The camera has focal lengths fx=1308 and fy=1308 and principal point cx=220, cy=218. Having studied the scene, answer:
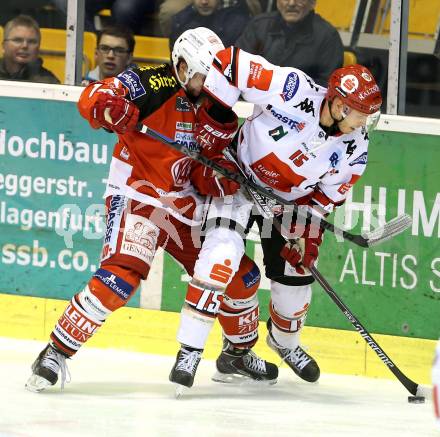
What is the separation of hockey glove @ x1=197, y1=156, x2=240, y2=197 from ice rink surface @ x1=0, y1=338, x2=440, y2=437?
0.70 meters

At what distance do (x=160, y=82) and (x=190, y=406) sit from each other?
42.6 inches

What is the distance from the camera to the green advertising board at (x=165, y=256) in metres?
4.93

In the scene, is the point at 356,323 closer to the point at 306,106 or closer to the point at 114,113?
the point at 306,106

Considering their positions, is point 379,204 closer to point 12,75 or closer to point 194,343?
point 194,343

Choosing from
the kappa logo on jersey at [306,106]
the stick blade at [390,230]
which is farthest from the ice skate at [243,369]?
the kappa logo on jersey at [306,106]

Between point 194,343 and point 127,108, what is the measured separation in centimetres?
81

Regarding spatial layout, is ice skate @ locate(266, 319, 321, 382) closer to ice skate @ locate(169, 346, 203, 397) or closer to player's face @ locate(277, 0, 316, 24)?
ice skate @ locate(169, 346, 203, 397)

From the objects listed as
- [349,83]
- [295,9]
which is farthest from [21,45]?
[349,83]

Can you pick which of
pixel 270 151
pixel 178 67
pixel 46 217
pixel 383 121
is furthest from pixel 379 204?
pixel 46 217

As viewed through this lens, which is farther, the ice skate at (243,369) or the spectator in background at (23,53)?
the spectator in background at (23,53)

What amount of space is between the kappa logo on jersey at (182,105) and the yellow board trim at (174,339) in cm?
110

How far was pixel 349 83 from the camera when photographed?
428 cm

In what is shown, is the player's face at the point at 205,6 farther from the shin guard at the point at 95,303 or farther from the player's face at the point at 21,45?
the shin guard at the point at 95,303

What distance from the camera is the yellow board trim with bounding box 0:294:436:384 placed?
16.3 ft
